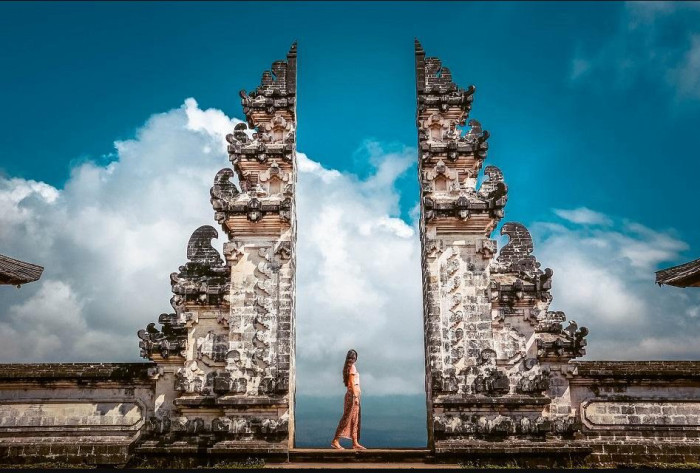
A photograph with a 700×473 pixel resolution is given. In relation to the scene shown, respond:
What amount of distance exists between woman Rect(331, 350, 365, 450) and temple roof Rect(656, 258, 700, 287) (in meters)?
7.13

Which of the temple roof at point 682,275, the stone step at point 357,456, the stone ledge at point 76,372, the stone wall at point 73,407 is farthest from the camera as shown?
the stone ledge at point 76,372

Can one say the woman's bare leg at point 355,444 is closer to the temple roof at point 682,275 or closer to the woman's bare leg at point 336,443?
the woman's bare leg at point 336,443

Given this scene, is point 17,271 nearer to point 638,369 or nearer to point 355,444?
point 355,444

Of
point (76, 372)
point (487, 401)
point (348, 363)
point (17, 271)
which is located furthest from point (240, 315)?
point (487, 401)

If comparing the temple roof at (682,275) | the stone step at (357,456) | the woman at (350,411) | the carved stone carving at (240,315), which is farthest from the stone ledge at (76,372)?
the temple roof at (682,275)

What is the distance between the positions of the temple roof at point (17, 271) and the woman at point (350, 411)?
724 cm

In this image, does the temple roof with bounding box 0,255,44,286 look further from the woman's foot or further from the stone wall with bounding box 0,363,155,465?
the woman's foot

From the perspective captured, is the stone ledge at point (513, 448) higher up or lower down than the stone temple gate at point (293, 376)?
lower down

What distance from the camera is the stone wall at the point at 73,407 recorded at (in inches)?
563

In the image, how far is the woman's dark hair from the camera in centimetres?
1535

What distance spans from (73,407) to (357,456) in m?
6.72

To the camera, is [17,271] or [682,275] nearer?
[17,271]

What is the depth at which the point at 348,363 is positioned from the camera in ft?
50.8

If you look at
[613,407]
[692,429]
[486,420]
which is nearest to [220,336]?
[486,420]
